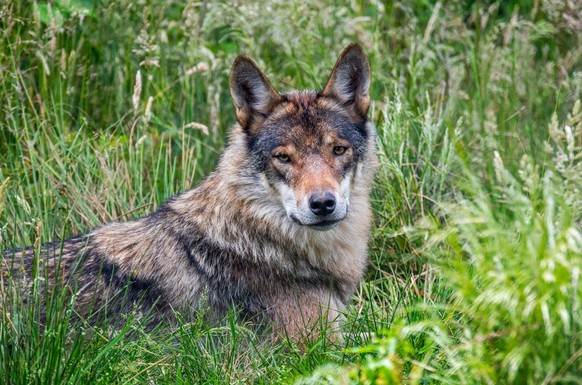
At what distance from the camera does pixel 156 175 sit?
552 centimetres

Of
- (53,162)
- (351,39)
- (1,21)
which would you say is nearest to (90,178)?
(53,162)

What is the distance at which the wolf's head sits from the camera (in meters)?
4.16

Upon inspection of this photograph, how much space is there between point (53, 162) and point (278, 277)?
1844 mm

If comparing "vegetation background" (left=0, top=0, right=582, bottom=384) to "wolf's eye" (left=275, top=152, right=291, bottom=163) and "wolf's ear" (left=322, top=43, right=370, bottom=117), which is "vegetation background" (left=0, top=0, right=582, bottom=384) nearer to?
"wolf's ear" (left=322, top=43, right=370, bottom=117)

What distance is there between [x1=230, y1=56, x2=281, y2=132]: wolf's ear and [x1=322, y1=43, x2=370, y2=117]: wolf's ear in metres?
0.29

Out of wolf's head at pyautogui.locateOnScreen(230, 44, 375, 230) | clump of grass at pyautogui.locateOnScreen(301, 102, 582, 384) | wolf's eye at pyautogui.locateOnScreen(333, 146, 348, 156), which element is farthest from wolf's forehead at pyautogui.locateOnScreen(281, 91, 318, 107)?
clump of grass at pyautogui.locateOnScreen(301, 102, 582, 384)

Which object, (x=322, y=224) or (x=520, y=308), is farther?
(x=322, y=224)

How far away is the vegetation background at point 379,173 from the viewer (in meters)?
2.76

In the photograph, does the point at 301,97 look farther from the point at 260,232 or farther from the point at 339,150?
the point at 260,232

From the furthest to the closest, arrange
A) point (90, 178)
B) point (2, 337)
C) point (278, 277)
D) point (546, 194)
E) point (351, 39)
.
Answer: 1. point (351, 39)
2. point (90, 178)
3. point (278, 277)
4. point (2, 337)
5. point (546, 194)

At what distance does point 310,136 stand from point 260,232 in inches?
21.4

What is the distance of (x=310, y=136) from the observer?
436 centimetres

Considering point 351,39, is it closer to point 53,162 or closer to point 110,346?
point 53,162

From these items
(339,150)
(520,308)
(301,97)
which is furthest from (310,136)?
(520,308)
